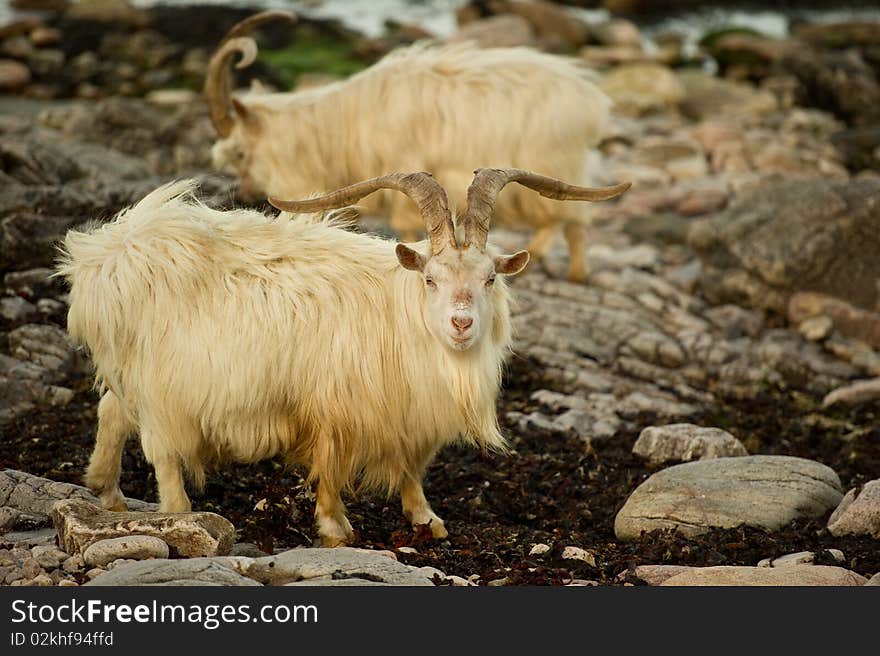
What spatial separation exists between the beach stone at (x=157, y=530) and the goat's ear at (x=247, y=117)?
22.3 feet

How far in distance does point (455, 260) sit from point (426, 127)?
17.6 ft

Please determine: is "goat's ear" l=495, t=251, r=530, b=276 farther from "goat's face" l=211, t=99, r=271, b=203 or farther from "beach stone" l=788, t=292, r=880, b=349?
"beach stone" l=788, t=292, r=880, b=349

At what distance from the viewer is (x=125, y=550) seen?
668 cm

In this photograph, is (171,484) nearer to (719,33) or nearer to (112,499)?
(112,499)

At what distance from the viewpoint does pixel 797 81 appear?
2353 cm

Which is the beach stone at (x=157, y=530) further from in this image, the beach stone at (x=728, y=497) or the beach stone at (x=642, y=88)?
the beach stone at (x=642, y=88)

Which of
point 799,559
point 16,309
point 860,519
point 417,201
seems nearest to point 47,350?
point 16,309

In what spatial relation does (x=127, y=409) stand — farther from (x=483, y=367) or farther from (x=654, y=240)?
(x=654, y=240)

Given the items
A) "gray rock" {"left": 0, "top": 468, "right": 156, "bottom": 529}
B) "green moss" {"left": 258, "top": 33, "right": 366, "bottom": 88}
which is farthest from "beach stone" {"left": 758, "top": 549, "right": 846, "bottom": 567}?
"green moss" {"left": 258, "top": 33, "right": 366, "bottom": 88}

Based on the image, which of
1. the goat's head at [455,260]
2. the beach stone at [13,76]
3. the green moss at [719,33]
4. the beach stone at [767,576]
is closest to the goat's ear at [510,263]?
the goat's head at [455,260]

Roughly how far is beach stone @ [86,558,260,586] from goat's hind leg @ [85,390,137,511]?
1536 millimetres

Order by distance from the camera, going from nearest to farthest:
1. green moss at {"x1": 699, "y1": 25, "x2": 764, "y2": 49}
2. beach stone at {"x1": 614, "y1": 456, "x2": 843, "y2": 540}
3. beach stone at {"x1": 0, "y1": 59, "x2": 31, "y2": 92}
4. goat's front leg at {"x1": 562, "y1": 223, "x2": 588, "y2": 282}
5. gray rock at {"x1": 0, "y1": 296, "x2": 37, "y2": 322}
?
beach stone at {"x1": 614, "y1": 456, "x2": 843, "y2": 540}
gray rock at {"x1": 0, "y1": 296, "x2": 37, "y2": 322}
goat's front leg at {"x1": 562, "y1": 223, "x2": 588, "y2": 282}
beach stone at {"x1": 0, "y1": 59, "x2": 31, "y2": 92}
green moss at {"x1": 699, "y1": 25, "x2": 764, "y2": 49}

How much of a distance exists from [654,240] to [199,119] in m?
6.25

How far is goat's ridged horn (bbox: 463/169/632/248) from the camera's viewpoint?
7.49 meters
